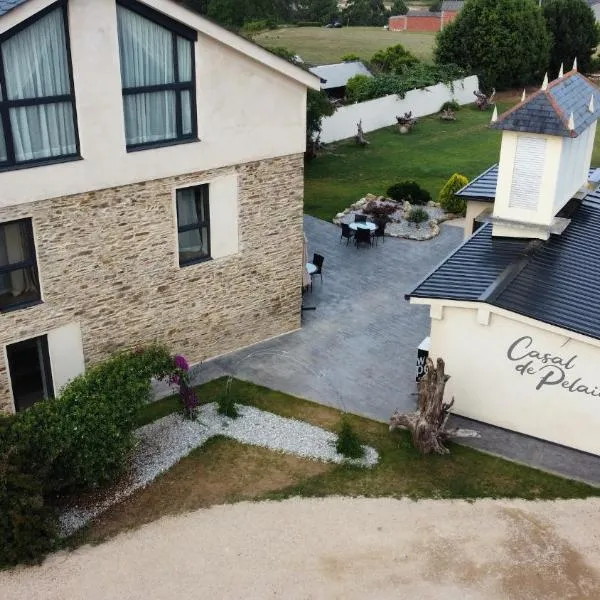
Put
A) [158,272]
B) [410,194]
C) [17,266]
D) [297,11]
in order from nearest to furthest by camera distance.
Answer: [17,266], [158,272], [410,194], [297,11]

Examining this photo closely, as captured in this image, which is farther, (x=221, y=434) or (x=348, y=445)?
(x=221, y=434)

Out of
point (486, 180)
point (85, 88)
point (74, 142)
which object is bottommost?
point (486, 180)

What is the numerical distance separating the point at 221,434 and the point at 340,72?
121ft

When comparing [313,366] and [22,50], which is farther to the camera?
[313,366]

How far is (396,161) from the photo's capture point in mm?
36625

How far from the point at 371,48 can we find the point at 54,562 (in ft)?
218

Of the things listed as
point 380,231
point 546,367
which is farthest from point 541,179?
point 380,231

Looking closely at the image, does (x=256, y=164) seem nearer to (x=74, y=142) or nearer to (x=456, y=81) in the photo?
(x=74, y=142)

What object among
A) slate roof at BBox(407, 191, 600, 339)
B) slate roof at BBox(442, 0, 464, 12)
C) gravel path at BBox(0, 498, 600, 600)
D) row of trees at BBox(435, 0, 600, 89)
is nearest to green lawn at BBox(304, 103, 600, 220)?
row of trees at BBox(435, 0, 600, 89)

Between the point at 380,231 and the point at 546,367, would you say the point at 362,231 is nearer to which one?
the point at 380,231

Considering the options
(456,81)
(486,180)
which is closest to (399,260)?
(486,180)

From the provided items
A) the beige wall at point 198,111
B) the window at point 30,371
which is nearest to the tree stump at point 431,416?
the beige wall at point 198,111

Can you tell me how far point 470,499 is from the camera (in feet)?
46.7

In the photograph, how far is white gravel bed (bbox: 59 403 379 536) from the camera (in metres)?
15.1
